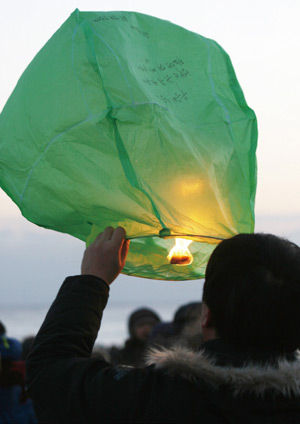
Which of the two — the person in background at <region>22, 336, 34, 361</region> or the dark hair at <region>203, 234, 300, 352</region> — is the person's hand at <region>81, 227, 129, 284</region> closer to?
the dark hair at <region>203, 234, 300, 352</region>

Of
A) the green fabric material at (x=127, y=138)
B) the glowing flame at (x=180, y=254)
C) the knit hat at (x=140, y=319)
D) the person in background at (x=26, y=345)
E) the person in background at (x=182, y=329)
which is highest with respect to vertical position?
the green fabric material at (x=127, y=138)

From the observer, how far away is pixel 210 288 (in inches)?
59.1

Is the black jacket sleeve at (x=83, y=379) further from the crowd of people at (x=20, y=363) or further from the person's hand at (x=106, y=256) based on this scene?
the crowd of people at (x=20, y=363)

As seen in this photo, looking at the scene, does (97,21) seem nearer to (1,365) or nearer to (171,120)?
(171,120)

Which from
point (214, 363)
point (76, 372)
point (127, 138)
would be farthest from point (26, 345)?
point (214, 363)

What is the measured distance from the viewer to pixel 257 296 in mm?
1442

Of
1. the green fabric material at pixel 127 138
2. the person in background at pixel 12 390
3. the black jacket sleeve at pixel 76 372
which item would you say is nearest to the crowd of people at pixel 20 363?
the person in background at pixel 12 390

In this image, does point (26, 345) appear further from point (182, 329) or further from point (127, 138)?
point (127, 138)

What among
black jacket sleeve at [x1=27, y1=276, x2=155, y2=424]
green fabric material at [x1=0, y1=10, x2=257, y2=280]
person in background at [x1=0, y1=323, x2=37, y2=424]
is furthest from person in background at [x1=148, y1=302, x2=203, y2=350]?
black jacket sleeve at [x1=27, y1=276, x2=155, y2=424]

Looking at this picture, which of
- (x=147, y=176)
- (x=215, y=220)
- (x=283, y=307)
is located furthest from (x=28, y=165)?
(x=283, y=307)

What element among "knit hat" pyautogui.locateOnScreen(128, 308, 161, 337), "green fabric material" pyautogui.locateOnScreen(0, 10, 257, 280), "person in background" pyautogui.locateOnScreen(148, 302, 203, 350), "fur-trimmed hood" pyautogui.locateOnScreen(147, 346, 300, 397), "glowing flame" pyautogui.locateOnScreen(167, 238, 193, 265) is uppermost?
"green fabric material" pyautogui.locateOnScreen(0, 10, 257, 280)

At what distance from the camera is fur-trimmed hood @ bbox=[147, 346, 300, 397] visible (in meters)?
1.39

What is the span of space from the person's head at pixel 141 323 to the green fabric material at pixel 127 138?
471 cm

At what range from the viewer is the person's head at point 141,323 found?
262 inches
